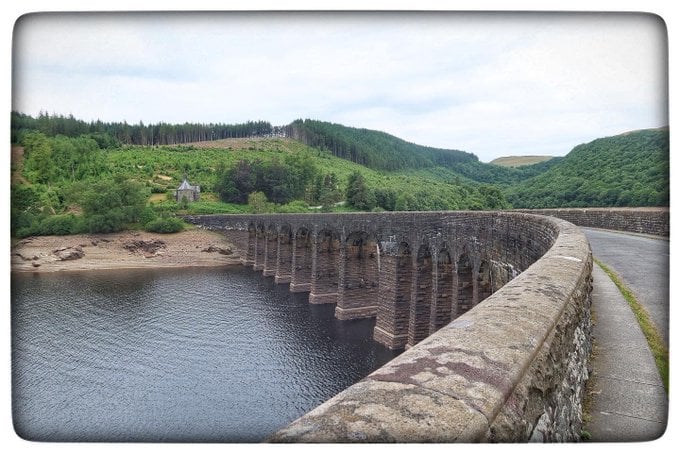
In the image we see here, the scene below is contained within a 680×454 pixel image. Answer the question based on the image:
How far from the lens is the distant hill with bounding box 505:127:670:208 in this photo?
562 cm

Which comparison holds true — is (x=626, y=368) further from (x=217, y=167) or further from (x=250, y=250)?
(x=217, y=167)

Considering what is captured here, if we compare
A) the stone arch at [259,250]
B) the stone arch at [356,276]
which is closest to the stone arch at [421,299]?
the stone arch at [356,276]

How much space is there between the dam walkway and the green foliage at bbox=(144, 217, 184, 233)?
57329 millimetres

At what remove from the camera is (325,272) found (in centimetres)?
3428

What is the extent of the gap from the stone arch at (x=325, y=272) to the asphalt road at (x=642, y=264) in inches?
763

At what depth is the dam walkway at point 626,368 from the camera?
3.79 metres

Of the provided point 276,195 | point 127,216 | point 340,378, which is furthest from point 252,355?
point 276,195

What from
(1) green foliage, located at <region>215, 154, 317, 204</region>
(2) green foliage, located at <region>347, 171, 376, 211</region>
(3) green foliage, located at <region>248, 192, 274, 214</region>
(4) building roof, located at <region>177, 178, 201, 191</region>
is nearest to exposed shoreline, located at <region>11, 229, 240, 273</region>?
(3) green foliage, located at <region>248, 192, 274, 214</region>

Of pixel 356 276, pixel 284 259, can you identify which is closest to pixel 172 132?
pixel 284 259

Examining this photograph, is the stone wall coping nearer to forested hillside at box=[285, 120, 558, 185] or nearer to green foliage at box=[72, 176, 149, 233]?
green foliage at box=[72, 176, 149, 233]

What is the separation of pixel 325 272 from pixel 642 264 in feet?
82.6

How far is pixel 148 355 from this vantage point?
72.4 feet

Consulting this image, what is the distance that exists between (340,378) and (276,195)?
60.9 metres

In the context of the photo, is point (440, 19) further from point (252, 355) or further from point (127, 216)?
point (127, 216)
